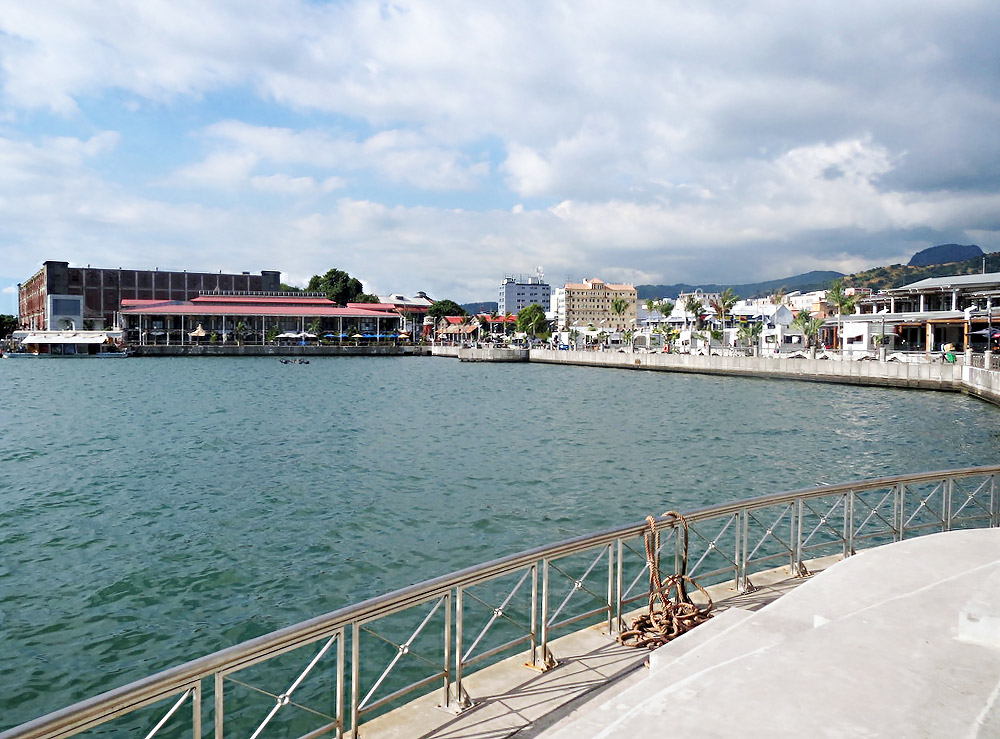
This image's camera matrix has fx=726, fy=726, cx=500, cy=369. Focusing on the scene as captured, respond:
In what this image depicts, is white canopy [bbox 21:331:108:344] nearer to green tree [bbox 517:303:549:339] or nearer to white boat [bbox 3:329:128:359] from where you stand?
white boat [bbox 3:329:128:359]

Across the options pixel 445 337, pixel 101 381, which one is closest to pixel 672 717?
pixel 101 381

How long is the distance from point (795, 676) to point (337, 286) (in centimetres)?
16372

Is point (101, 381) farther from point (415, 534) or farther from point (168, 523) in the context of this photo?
point (415, 534)

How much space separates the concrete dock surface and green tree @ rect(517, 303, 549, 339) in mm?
142128

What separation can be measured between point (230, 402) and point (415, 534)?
3508cm

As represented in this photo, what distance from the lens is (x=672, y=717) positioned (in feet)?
→ 13.3

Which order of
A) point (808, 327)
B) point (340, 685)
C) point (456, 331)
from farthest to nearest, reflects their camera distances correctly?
point (456, 331) → point (808, 327) → point (340, 685)

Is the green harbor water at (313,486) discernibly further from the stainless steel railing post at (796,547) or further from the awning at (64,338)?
the awning at (64,338)

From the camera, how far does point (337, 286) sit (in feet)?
533

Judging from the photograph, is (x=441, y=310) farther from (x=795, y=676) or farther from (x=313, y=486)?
(x=795, y=676)

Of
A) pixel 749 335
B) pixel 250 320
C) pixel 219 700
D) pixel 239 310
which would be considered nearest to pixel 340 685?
pixel 219 700

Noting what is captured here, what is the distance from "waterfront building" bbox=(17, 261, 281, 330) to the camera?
419 feet

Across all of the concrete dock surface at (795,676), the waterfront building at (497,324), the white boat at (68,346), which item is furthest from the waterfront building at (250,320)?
the concrete dock surface at (795,676)

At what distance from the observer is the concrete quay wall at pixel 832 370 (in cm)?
4691
